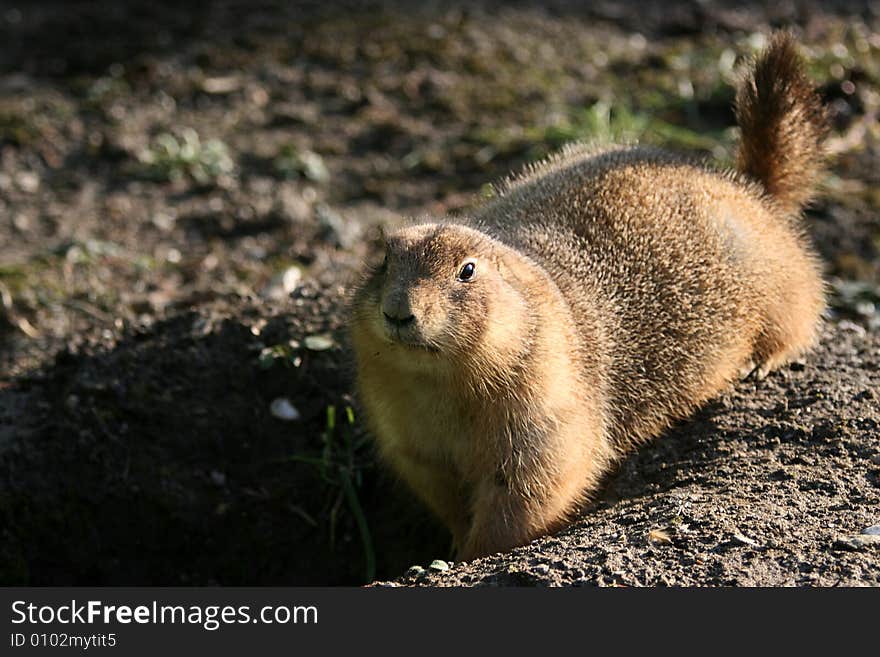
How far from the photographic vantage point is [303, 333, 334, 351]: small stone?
607 cm

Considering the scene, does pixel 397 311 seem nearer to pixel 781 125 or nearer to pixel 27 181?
pixel 781 125

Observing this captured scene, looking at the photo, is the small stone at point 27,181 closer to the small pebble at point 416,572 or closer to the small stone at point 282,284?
the small stone at point 282,284

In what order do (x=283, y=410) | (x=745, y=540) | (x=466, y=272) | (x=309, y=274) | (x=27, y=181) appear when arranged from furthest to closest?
(x=27, y=181) → (x=309, y=274) → (x=283, y=410) → (x=466, y=272) → (x=745, y=540)

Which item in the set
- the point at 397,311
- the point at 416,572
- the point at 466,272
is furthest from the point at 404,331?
the point at 416,572

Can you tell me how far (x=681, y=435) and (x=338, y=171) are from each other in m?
3.93

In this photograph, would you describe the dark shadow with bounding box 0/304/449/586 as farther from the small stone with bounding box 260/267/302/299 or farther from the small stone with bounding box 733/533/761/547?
the small stone with bounding box 733/533/761/547

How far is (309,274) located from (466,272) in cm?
269

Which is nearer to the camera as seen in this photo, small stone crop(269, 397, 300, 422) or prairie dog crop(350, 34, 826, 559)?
prairie dog crop(350, 34, 826, 559)

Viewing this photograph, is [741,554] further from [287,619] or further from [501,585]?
[287,619]

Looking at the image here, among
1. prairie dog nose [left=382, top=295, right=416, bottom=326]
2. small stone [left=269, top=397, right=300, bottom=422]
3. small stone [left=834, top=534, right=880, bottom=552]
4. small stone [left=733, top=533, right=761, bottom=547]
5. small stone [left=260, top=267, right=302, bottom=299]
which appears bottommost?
small stone [left=269, top=397, right=300, bottom=422]

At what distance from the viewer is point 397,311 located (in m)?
4.25

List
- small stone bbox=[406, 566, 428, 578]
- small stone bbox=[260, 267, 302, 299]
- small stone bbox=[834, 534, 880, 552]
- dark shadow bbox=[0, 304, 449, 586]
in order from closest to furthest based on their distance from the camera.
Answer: small stone bbox=[834, 534, 880, 552] < small stone bbox=[406, 566, 428, 578] < dark shadow bbox=[0, 304, 449, 586] < small stone bbox=[260, 267, 302, 299]

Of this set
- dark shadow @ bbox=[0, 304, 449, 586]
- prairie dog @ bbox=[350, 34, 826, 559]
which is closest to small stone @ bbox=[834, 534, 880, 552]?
prairie dog @ bbox=[350, 34, 826, 559]

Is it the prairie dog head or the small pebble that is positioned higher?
the prairie dog head
